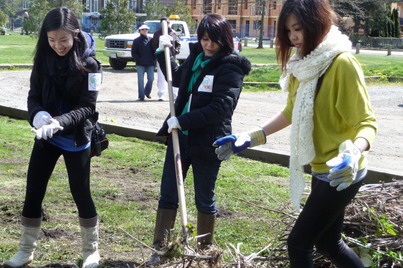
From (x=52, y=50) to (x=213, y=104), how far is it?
1106mm

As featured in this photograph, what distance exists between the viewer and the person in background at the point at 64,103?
383 cm

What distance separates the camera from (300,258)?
120 inches

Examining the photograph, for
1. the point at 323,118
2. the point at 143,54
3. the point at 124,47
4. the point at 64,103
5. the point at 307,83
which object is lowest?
the point at 124,47

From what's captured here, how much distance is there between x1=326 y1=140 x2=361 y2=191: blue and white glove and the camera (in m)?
2.64

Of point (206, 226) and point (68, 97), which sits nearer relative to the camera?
point (68, 97)

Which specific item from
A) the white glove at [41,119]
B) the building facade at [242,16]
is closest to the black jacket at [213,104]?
the white glove at [41,119]

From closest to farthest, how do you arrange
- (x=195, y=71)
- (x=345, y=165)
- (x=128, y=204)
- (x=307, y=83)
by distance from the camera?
(x=345, y=165) < (x=307, y=83) < (x=195, y=71) < (x=128, y=204)

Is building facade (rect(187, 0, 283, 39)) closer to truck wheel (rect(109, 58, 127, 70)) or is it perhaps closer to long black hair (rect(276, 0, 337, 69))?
truck wheel (rect(109, 58, 127, 70))

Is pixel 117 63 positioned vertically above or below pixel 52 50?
below

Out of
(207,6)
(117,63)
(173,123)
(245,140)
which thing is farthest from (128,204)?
(207,6)

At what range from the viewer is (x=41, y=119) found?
377cm

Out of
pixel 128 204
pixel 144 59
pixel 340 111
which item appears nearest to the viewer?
pixel 340 111

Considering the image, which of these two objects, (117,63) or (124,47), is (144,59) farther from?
(124,47)

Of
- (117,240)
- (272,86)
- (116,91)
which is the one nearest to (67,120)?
(117,240)
